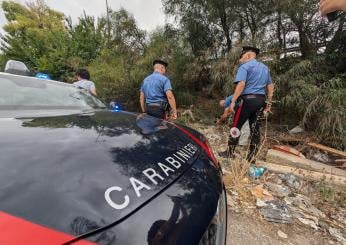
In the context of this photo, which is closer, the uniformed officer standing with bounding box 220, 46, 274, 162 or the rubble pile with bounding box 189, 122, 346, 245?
the rubble pile with bounding box 189, 122, 346, 245

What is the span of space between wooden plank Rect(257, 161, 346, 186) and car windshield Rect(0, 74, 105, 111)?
89.7 inches

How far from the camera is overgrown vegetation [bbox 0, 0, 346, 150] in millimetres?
4410

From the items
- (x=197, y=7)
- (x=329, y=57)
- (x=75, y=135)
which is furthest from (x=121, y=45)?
(x=75, y=135)

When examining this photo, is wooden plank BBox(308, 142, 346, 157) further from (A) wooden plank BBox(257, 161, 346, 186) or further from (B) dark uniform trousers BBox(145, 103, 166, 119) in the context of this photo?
A: (B) dark uniform trousers BBox(145, 103, 166, 119)

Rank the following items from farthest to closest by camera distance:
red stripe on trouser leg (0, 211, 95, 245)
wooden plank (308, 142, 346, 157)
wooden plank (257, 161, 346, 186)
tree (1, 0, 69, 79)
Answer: tree (1, 0, 69, 79) → wooden plank (308, 142, 346, 157) → wooden plank (257, 161, 346, 186) → red stripe on trouser leg (0, 211, 95, 245)

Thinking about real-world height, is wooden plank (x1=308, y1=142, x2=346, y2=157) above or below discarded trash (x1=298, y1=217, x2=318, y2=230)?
above

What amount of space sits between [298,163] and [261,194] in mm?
974

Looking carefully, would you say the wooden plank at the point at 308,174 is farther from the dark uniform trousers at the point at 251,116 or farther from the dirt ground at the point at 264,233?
the dirt ground at the point at 264,233

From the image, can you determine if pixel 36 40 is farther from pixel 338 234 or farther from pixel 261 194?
pixel 338 234

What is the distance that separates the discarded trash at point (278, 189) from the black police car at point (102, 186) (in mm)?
1681

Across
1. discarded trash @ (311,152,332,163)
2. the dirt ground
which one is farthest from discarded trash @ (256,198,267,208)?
discarded trash @ (311,152,332,163)

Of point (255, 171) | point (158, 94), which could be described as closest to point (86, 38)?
point (158, 94)

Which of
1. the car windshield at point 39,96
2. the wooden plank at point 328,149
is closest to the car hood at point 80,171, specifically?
the car windshield at point 39,96

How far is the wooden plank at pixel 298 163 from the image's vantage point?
3.05 m
